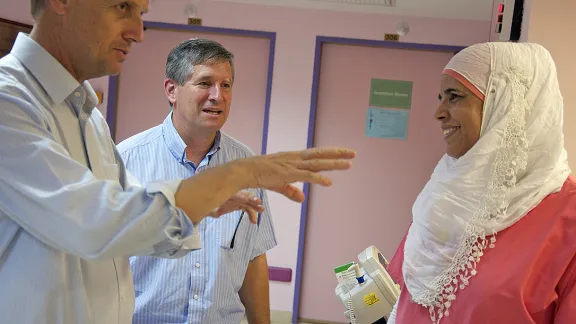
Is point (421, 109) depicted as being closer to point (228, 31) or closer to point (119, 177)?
point (228, 31)

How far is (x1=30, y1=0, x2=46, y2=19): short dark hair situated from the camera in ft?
3.29

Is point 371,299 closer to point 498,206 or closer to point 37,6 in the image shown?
point 498,206

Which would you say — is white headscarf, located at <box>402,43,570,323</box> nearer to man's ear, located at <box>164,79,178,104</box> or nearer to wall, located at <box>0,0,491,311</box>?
man's ear, located at <box>164,79,178,104</box>

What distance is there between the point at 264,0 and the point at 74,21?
3.42 metres

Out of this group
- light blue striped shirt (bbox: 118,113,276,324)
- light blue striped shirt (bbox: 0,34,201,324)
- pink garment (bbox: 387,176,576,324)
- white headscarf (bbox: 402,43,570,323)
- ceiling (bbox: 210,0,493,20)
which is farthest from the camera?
ceiling (bbox: 210,0,493,20)

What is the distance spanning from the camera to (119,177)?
1.28 m

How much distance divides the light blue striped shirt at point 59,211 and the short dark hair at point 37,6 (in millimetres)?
54

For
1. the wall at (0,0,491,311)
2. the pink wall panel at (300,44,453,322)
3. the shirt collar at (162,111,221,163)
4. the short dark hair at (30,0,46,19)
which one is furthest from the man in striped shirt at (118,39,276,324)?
the pink wall panel at (300,44,453,322)

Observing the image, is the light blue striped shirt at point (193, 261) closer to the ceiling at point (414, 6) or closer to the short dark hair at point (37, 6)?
the short dark hair at point (37, 6)

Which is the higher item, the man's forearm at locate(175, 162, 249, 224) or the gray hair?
the gray hair

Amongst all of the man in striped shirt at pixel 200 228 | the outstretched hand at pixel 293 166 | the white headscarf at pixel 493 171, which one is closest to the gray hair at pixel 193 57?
the man in striped shirt at pixel 200 228

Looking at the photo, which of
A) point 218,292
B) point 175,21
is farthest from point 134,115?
point 218,292

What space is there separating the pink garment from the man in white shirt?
56cm

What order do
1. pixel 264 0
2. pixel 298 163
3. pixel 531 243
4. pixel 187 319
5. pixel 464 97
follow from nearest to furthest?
Answer: pixel 298 163 → pixel 531 243 → pixel 464 97 → pixel 187 319 → pixel 264 0
